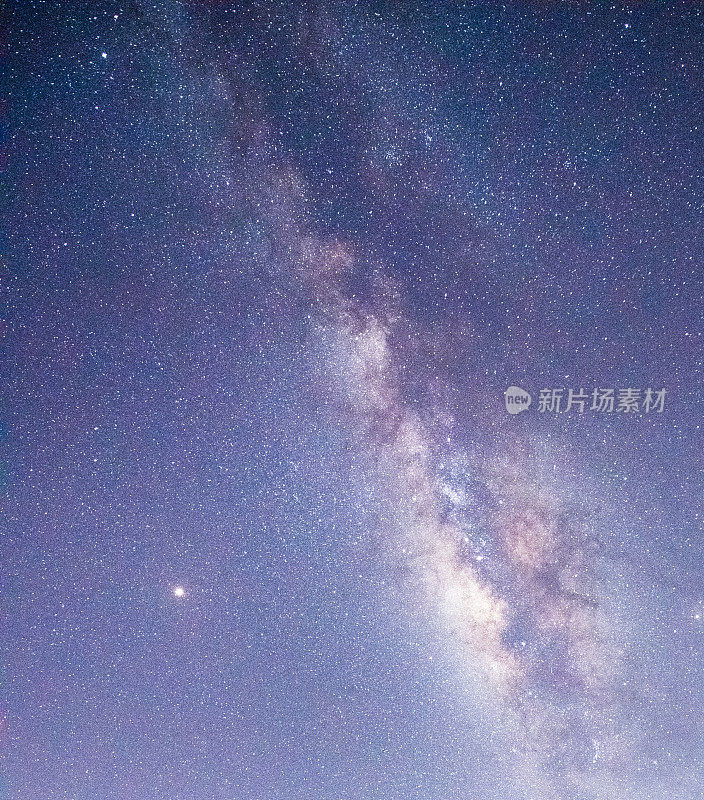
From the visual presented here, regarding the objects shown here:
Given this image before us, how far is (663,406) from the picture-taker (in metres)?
3.36

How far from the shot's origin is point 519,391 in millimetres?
3342

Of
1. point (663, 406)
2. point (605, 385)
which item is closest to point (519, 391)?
point (605, 385)

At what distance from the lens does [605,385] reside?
3.33m

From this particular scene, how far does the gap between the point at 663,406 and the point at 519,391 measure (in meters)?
0.82

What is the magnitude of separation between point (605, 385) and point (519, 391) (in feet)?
1.58

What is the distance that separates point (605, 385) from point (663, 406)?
0.36m

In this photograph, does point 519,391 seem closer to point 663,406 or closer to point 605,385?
point 605,385
